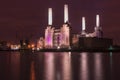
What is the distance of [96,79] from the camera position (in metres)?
33.8

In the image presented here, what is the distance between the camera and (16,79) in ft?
110

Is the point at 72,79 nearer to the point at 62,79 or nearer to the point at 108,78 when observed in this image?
the point at 62,79

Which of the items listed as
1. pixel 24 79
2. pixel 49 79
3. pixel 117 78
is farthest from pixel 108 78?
pixel 24 79

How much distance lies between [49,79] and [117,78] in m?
6.78

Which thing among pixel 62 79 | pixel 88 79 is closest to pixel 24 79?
pixel 62 79

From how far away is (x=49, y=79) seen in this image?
33.6 meters

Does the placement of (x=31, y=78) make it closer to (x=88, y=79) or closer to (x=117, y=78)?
(x=88, y=79)

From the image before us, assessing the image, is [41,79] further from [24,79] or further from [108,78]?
[108,78]

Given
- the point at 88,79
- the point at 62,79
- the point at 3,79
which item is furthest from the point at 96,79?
the point at 3,79

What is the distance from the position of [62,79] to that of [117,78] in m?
5.64

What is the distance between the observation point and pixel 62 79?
33.2 m

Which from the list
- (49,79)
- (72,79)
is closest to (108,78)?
(72,79)

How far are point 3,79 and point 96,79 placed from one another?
8.85 m

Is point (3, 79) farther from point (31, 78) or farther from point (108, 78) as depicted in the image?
point (108, 78)
